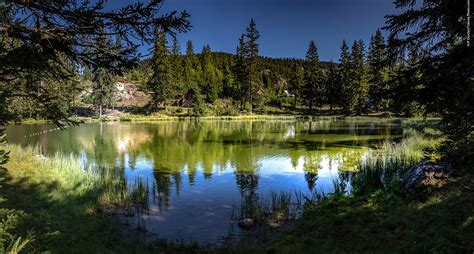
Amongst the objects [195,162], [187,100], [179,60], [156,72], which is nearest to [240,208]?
[195,162]

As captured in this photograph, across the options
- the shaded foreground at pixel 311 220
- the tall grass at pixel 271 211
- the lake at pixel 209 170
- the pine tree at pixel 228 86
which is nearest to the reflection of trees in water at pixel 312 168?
the lake at pixel 209 170

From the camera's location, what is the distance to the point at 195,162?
22.2m

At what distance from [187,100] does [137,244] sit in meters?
78.8

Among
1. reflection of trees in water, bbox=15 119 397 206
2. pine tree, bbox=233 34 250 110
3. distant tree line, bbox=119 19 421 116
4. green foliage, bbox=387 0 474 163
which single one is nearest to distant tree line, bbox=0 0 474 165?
green foliage, bbox=387 0 474 163

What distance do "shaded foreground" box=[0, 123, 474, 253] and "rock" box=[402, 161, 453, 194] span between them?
297 millimetres

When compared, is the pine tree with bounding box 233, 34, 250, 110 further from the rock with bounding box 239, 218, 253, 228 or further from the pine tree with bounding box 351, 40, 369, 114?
the rock with bounding box 239, 218, 253, 228

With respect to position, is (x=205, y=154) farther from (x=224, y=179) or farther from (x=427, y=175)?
(x=427, y=175)

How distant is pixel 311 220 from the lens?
407 inches

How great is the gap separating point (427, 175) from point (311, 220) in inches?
149

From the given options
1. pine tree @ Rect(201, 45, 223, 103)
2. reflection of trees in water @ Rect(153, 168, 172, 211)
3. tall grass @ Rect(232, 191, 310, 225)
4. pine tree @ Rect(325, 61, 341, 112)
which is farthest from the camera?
pine tree @ Rect(325, 61, 341, 112)

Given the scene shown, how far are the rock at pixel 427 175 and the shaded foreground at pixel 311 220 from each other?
0.30m

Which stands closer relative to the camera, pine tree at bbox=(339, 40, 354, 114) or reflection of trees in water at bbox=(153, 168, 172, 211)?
reflection of trees in water at bbox=(153, 168, 172, 211)

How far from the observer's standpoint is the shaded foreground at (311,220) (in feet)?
24.8

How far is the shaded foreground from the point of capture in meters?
7.55
